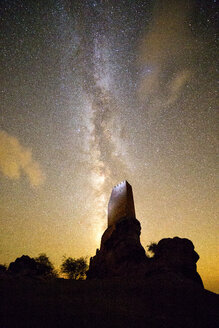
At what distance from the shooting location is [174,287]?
32.1 ft

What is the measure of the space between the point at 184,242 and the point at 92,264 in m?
12.3

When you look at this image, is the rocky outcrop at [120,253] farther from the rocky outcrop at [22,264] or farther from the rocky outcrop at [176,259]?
the rocky outcrop at [22,264]

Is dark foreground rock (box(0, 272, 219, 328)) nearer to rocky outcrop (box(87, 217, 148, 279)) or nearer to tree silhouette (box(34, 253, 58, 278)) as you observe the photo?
rocky outcrop (box(87, 217, 148, 279))

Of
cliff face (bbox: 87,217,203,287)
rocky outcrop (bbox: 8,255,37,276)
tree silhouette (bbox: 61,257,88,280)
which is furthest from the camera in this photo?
tree silhouette (bbox: 61,257,88,280)

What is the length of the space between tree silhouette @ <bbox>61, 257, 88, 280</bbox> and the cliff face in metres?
14.6

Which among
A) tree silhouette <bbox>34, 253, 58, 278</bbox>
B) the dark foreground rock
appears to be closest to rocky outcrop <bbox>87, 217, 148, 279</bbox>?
the dark foreground rock

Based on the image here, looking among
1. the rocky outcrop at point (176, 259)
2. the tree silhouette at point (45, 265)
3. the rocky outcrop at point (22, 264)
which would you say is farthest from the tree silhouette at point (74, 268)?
the rocky outcrop at point (176, 259)

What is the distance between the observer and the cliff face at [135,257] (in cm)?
1325

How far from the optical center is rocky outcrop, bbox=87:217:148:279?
16.2 m

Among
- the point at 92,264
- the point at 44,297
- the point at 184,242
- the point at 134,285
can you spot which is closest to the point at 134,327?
the point at 44,297

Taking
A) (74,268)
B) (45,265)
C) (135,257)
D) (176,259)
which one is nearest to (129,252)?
(135,257)

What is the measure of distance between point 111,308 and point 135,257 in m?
11.9

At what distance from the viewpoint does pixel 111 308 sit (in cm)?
614

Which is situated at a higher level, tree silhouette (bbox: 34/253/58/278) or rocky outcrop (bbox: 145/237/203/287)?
tree silhouette (bbox: 34/253/58/278)
